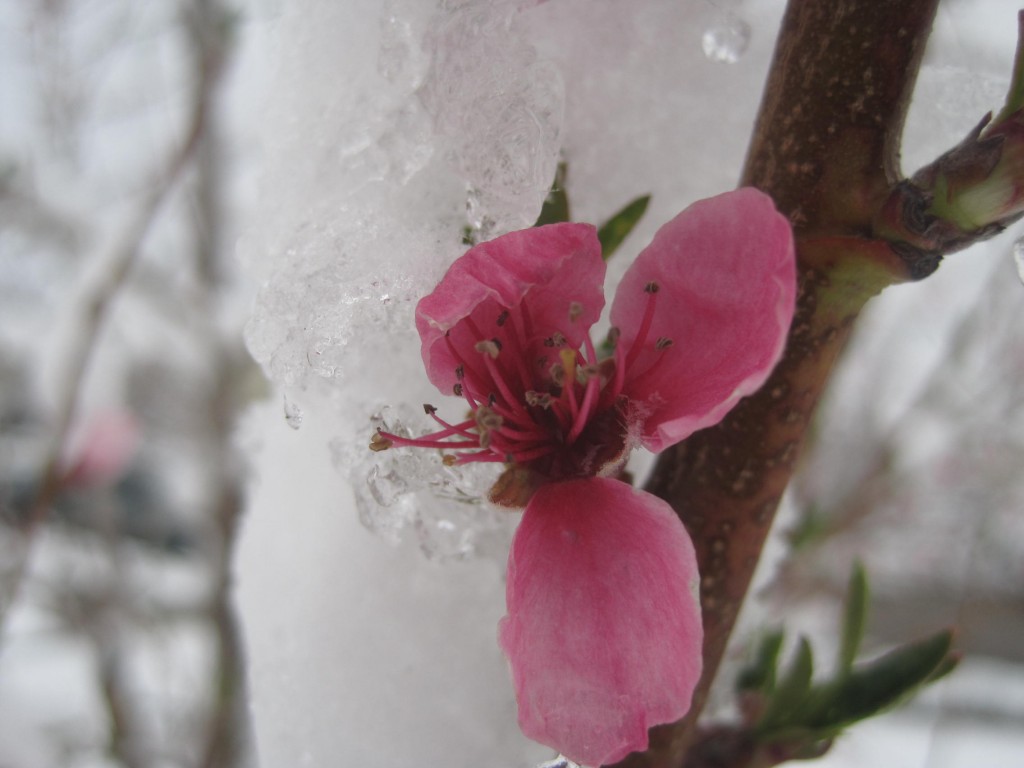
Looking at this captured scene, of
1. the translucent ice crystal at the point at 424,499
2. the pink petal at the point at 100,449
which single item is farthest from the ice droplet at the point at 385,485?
the pink petal at the point at 100,449

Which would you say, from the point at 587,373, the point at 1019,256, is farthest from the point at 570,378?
the point at 1019,256

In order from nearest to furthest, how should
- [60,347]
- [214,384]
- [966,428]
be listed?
[60,347] < [214,384] < [966,428]

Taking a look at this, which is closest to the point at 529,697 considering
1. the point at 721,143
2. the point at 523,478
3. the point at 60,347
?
the point at 523,478

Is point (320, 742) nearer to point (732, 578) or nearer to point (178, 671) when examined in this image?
point (732, 578)

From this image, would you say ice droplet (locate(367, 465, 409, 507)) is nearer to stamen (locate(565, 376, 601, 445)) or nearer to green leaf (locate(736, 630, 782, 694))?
stamen (locate(565, 376, 601, 445))

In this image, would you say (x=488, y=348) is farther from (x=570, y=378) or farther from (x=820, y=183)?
(x=820, y=183)

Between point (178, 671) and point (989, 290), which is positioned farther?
point (178, 671)

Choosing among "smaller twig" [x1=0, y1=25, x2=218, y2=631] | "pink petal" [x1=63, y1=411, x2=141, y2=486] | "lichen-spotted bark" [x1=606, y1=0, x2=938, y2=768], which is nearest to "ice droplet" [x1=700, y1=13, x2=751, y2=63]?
"lichen-spotted bark" [x1=606, y1=0, x2=938, y2=768]

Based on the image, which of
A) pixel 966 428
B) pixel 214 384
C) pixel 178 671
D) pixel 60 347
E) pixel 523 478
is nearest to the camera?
pixel 523 478
